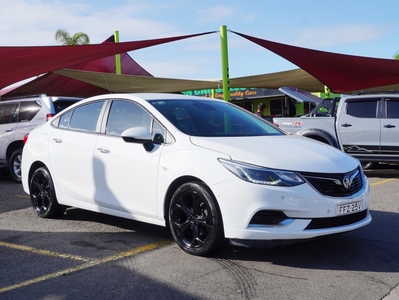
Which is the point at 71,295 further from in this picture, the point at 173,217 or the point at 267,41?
the point at 267,41

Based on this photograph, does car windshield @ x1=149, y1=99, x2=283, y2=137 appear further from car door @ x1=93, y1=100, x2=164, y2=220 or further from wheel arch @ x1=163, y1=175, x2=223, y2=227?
wheel arch @ x1=163, y1=175, x2=223, y2=227

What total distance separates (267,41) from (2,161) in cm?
637

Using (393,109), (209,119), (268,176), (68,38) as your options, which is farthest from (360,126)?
(68,38)

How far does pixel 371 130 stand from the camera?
11500mm

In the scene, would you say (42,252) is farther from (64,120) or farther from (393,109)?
(393,109)

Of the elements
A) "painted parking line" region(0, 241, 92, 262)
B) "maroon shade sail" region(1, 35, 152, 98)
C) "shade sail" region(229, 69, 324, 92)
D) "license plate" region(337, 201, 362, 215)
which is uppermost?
"maroon shade sail" region(1, 35, 152, 98)

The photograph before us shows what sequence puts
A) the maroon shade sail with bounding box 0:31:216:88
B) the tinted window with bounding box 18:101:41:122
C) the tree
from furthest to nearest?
the tree < the maroon shade sail with bounding box 0:31:216:88 < the tinted window with bounding box 18:101:41:122

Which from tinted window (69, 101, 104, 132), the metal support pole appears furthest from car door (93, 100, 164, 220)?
the metal support pole

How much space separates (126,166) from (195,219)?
3.56 feet

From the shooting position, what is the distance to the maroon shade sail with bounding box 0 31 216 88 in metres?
11.5

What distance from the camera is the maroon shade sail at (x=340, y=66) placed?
42.2 feet

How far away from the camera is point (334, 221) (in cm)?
487

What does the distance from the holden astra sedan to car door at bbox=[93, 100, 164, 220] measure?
1 centimetres

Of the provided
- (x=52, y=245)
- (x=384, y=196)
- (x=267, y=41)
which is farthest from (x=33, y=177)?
(x=267, y=41)
